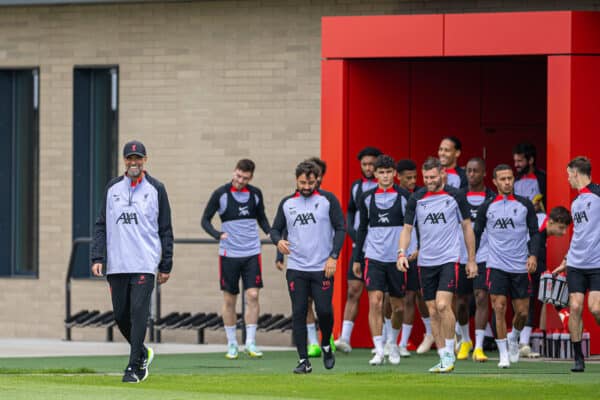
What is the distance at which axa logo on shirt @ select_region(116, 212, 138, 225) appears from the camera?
12836mm

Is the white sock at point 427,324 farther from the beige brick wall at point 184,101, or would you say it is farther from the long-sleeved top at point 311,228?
the long-sleeved top at point 311,228

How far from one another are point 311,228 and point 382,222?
1753mm

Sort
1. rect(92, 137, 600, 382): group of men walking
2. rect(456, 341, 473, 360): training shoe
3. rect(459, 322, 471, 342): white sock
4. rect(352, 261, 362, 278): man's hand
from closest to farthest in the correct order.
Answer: rect(92, 137, 600, 382): group of men walking → rect(352, 261, 362, 278): man's hand → rect(456, 341, 473, 360): training shoe → rect(459, 322, 471, 342): white sock

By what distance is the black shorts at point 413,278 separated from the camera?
16.5 metres

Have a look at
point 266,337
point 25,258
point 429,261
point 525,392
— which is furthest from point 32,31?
point 525,392

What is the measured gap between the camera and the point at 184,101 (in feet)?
65.8

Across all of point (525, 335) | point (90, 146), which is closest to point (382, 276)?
point (525, 335)

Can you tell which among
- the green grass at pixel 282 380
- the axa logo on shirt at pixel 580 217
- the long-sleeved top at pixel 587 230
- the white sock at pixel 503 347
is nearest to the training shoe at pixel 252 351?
the green grass at pixel 282 380

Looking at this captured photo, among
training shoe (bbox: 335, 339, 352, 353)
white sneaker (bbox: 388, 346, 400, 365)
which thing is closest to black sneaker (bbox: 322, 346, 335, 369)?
white sneaker (bbox: 388, 346, 400, 365)

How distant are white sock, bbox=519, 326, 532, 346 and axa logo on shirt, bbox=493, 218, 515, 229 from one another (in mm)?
1764

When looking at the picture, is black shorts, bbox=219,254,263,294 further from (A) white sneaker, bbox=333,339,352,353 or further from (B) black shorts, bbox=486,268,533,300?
(B) black shorts, bbox=486,268,533,300

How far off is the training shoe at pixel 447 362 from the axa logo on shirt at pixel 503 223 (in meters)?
2.08

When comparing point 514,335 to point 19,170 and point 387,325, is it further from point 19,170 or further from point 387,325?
point 19,170

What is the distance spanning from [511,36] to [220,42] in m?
4.56
